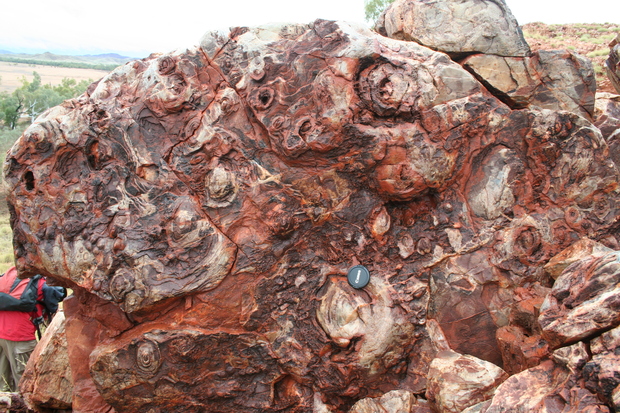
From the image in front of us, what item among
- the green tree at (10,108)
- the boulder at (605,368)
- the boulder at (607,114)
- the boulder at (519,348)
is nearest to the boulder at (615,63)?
the boulder at (607,114)

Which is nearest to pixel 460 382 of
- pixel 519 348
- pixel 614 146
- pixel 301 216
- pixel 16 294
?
pixel 519 348

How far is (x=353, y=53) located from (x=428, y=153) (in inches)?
38.3

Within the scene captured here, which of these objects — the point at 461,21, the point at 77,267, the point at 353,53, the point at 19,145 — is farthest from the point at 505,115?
the point at 19,145

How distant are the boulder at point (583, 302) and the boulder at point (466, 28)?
221 centimetres

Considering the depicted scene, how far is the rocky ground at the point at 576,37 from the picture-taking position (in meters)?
13.9

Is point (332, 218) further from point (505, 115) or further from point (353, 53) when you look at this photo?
point (505, 115)

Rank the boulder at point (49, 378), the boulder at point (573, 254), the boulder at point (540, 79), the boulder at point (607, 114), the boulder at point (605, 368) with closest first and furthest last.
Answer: the boulder at point (605, 368) < the boulder at point (573, 254) < the boulder at point (540, 79) < the boulder at point (607, 114) < the boulder at point (49, 378)

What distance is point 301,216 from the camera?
3.74 metres

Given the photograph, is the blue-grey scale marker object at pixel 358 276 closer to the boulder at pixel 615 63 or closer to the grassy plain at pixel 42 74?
the boulder at pixel 615 63

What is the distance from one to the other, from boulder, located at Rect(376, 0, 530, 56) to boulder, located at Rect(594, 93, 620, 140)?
1287mm

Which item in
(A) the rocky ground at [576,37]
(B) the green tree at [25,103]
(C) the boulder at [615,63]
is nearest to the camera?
(C) the boulder at [615,63]

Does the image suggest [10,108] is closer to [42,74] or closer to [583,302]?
[583,302]

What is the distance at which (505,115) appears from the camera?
372cm

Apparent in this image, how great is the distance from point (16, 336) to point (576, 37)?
20.0m
